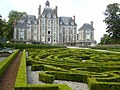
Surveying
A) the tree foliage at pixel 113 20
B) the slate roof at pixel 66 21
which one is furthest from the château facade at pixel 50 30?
the tree foliage at pixel 113 20

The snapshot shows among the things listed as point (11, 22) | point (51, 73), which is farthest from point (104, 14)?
point (51, 73)

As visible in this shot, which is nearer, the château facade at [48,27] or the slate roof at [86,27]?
the château facade at [48,27]

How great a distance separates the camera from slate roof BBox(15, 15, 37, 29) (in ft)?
232

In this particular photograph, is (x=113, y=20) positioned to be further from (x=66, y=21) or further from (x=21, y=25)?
(x=21, y=25)

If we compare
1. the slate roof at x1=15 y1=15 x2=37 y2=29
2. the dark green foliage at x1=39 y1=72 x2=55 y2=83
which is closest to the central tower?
the slate roof at x1=15 y1=15 x2=37 y2=29

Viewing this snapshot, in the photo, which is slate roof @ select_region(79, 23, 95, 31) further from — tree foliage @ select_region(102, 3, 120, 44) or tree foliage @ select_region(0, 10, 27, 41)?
tree foliage @ select_region(0, 10, 27, 41)

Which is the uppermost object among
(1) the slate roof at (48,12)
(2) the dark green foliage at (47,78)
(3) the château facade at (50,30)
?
(1) the slate roof at (48,12)

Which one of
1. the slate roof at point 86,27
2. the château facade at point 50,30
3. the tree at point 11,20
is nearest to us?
the tree at point 11,20

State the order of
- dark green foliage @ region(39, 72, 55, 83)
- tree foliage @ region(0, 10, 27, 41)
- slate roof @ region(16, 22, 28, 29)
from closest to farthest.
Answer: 1. dark green foliage @ region(39, 72, 55, 83)
2. tree foliage @ region(0, 10, 27, 41)
3. slate roof @ region(16, 22, 28, 29)

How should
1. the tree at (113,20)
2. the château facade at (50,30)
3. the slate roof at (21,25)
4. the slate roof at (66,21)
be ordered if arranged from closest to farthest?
the tree at (113,20) → the slate roof at (21,25) → the château facade at (50,30) → the slate roof at (66,21)

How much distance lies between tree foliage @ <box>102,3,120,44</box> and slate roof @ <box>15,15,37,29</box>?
20.5 m

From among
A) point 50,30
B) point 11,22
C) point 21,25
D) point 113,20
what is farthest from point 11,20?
point 113,20

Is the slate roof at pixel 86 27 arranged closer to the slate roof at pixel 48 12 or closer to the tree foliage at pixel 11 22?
the slate roof at pixel 48 12

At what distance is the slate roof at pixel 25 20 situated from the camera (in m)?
70.8
